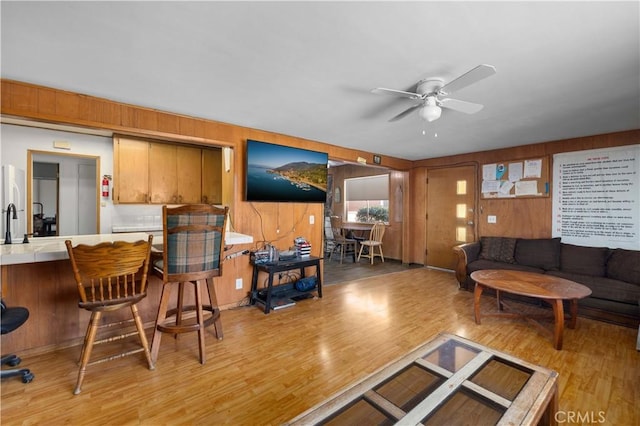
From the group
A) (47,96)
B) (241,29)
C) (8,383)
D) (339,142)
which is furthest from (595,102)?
(8,383)

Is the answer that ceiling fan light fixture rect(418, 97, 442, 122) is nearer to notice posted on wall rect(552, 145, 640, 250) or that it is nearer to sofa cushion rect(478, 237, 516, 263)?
sofa cushion rect(478, 237, 516, 263)

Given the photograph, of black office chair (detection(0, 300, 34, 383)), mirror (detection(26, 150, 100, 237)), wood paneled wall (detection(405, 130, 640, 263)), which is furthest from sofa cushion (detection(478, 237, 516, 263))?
mirror (detection(26, 150, 100, 237))

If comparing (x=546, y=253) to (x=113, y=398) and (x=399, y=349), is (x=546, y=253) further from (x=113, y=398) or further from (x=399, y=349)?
(x=113, y=398)

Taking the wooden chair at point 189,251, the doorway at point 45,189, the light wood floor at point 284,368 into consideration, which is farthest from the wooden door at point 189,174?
the doorway at point 45,189

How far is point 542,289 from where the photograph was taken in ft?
8.28

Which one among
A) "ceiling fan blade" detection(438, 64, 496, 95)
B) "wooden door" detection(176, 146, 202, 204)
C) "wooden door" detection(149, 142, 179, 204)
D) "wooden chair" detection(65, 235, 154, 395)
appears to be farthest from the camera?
"wooden door" detection(176, 146, 202, 204)

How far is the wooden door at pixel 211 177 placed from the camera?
14.0 feet

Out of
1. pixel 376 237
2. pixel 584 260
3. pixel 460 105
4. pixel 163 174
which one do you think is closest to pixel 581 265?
pixel 584 260

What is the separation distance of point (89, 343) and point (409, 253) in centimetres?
515

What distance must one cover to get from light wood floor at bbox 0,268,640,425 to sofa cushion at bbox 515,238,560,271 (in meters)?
0.85

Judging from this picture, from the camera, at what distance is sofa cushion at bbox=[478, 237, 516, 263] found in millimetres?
3985

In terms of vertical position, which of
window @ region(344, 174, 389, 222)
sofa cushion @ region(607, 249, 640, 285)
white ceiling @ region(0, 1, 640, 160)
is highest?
white ceiling @ region(0, 1, 640, 160)

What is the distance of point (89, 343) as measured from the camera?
5.98ft

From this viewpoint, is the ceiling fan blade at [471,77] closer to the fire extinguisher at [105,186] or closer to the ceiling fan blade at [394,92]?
the ceiling fan blade at [394,92]
